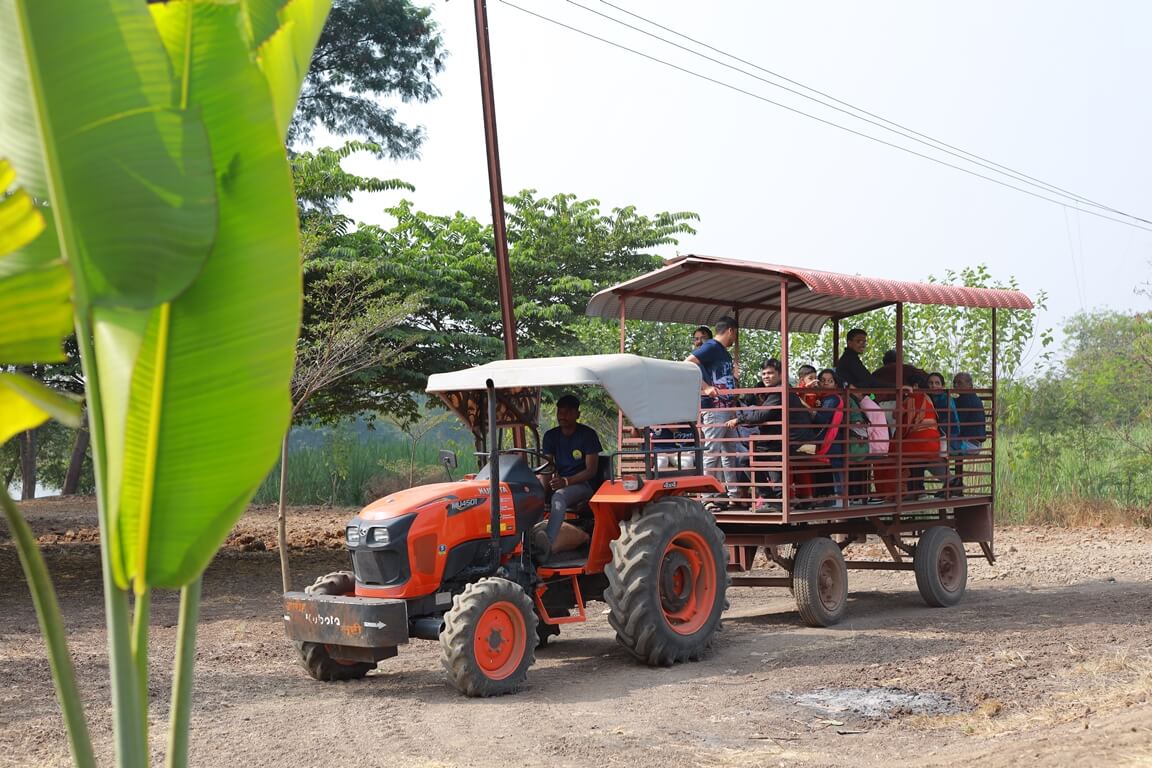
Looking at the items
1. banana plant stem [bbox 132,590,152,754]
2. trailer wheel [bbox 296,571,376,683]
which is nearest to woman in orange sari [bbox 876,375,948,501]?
trailer wheel [bbox 296,571,376,683]

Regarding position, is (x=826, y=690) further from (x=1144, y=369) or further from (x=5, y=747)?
(x=1144, y=369)

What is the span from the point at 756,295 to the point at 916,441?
7.33 ft

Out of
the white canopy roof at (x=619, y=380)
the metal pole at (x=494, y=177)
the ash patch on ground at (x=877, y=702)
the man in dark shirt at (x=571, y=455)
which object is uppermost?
the metal pole at (x=494, y=177)

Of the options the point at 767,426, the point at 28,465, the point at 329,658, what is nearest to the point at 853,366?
the point at 767,426

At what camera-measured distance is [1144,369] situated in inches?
762

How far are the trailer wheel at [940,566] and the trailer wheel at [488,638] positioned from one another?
5098 millimetres

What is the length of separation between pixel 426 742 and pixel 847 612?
6.05 meters

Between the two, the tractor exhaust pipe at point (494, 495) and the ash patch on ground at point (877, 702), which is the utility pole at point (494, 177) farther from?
the ash patch on ground at point (877, 702)

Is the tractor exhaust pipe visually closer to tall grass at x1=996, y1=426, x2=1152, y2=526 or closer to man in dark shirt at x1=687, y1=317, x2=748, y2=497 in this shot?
man in dark shirt at x1=687, y1=317, x2=748, y2=497

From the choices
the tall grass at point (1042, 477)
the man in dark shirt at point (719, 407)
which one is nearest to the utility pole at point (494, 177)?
the man in dark shirt at point (719, 407)

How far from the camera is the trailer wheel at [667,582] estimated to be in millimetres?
8508

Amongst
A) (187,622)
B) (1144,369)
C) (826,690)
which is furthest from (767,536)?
(1144,369)

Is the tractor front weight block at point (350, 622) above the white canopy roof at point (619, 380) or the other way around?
the other way around

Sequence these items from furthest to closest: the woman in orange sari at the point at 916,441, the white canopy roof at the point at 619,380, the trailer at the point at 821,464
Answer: the woman in orange sari at the point at 916,441 < the trailer at the point at 821,464 < the white canopy roof at the point at 619,380
